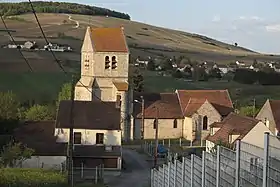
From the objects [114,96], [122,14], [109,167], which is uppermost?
[122,14]

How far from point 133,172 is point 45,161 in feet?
19.5

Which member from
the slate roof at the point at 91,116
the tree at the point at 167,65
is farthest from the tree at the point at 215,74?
the slate roof at the point at 91,116

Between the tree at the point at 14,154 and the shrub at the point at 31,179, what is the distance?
3551mm

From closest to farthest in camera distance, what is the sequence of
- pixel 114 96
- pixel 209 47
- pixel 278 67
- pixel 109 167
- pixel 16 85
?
pixel 109 167 → pixel 114 96 → pixel 16 85 → pixel 278 67 → pixel 209 47

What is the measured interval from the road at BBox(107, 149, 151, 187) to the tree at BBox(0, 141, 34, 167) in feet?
17.9

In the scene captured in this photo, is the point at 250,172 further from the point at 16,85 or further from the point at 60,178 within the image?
the point at 16,85

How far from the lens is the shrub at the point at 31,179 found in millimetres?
31592

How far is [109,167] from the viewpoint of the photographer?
153ft

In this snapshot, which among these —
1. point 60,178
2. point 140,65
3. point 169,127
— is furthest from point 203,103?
point 140,65

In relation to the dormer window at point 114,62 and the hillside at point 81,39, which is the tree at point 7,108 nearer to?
the dormer window at point 114,62

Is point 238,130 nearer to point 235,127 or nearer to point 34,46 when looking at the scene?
point 235,127

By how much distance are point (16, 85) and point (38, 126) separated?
105 ft

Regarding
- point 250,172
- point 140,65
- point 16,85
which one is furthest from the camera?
point 140,65

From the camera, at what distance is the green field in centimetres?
8024
